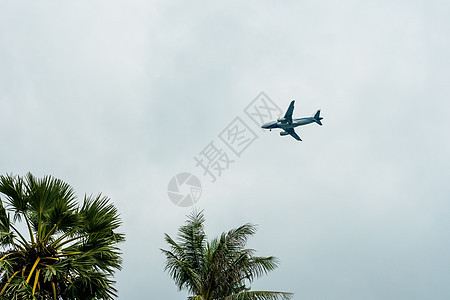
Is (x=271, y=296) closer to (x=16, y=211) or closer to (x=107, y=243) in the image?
(x=107, y=243)

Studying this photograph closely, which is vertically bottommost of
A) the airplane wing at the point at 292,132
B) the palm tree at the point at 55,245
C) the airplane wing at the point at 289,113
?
the palm tree at the point at 55,245

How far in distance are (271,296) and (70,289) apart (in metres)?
7.00

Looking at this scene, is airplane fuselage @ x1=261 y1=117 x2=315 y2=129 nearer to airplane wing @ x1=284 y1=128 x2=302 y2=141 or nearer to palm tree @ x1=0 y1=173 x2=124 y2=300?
airplane wing @ x1=284 y1=128 x2=302 y2=141

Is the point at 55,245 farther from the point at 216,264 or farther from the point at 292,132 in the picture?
the point at 292,132

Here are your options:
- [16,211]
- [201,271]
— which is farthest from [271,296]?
[16,211]

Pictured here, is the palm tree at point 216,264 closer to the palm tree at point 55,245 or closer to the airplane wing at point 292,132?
the palm tree at point 55,245

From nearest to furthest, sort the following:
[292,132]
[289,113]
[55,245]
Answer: [55,245]
[289,113]
[292,132]

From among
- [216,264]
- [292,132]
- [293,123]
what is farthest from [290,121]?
[216,264]

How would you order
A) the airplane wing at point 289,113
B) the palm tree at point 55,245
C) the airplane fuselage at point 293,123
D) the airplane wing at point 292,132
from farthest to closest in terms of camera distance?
1. the airplane wing at point 292,132
2. the airplane fuselage at point 293,123
3. the airplane wing at point 289,113
4. the palm tree at point 55,245

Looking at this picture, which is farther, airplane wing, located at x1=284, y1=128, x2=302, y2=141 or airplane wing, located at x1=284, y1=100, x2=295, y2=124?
airplane wing, located at x1=284, y1=128, x2=302, y2=141

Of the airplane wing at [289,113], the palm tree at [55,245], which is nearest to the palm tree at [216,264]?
the palm tree at [55,245]

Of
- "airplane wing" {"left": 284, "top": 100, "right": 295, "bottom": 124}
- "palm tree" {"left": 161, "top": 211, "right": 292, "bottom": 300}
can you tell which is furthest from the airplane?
"palm tree" {"left": 161, "top": 211, "right": 292, "bottom": 300}

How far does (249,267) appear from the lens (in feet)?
60.6

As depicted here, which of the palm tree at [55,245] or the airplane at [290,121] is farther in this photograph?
the airplane at [290,121]
